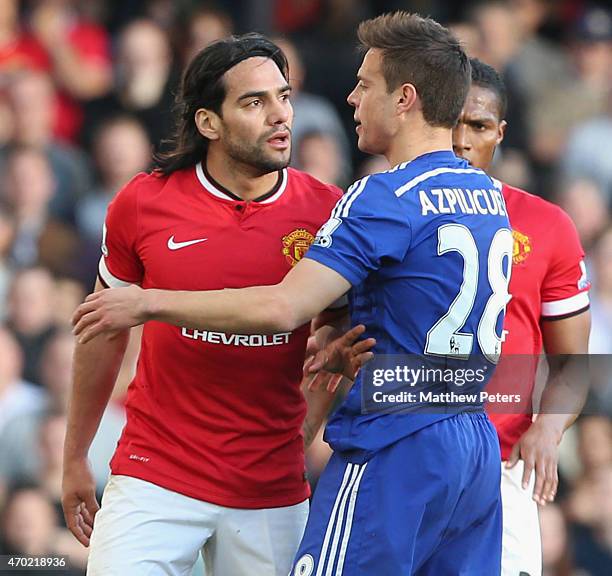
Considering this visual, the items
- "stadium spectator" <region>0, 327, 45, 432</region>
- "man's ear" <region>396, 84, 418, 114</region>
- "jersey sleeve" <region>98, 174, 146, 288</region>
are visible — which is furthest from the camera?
"stadium spectator" <region>0, 327, 45, 432</region>

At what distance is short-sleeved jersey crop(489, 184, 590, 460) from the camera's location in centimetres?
452

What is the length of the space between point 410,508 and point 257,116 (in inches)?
54.0

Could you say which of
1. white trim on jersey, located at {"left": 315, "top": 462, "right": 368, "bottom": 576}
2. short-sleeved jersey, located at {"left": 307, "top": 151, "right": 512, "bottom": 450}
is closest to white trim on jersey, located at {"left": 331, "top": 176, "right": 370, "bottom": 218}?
short-sleeved jersey, located at {"left": 307, "top": 151, "right": 512, "bottom": 450}

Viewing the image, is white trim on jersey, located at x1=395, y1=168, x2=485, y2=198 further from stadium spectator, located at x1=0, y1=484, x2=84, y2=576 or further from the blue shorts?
stadium spectator, located at x1=0, y1=484, x2=84, y2=576

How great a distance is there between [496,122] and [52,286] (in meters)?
3.73

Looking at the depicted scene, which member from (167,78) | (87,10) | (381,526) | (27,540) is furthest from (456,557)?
(87,10)

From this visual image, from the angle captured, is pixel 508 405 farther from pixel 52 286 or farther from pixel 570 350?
pixel 52 286

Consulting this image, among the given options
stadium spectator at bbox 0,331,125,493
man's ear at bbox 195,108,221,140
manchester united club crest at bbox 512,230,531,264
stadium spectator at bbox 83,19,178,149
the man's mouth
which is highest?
stadium spectator at bbox 83,19,178,149

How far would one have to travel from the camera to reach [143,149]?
26.0 feet

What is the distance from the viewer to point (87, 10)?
8.41m

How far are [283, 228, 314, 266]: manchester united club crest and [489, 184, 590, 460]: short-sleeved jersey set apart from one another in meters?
0.78

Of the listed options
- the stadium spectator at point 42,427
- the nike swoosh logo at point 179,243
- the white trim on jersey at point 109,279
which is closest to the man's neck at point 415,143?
the nike swoosh logo at point 179,243

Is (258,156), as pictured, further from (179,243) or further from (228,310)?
(228,310)

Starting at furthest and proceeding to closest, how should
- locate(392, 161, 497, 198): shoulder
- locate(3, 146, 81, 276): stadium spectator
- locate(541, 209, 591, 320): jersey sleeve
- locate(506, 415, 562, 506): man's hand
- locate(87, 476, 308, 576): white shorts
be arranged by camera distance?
locate(3, 146, 81, 276): stadium spectator < locate(541, 209, 591, 320): jersey sleeve < locate(506, 415, 562, 506): man's hand < locate(87, 476, 308, 576): white shorts < locate(392, 161, 497, 198): shoulder
